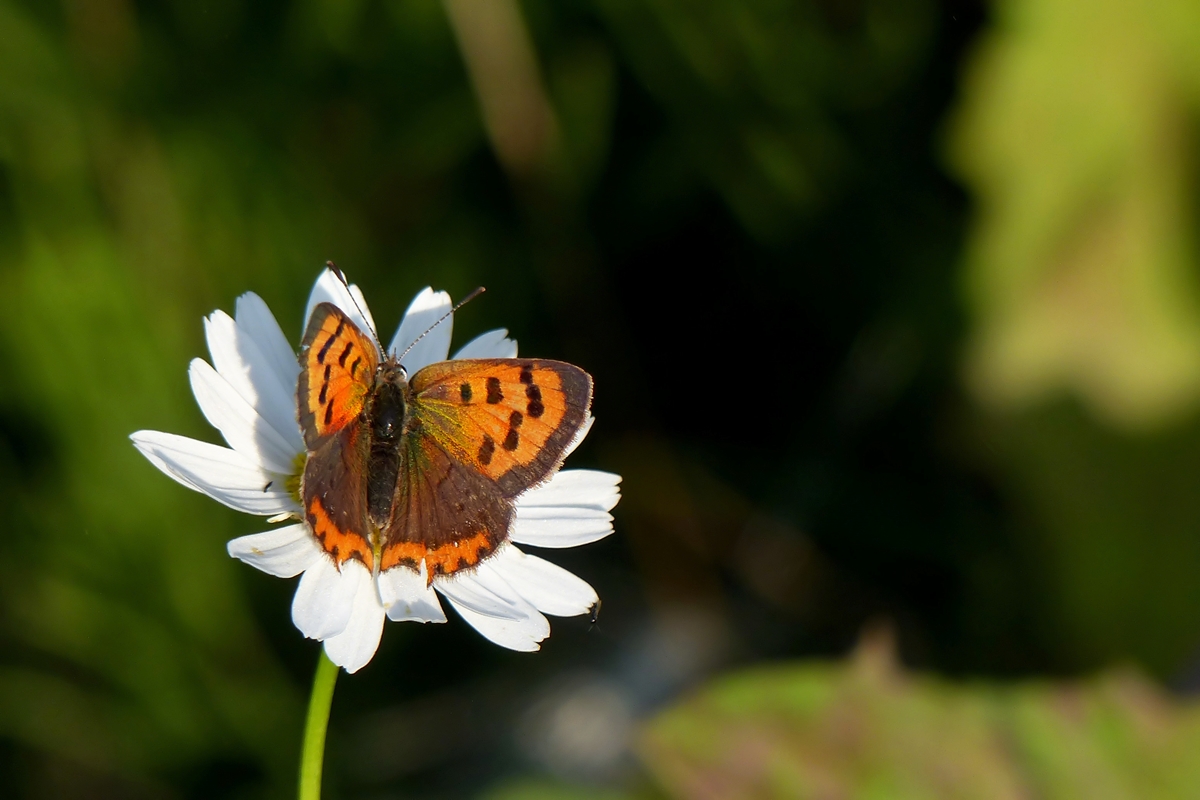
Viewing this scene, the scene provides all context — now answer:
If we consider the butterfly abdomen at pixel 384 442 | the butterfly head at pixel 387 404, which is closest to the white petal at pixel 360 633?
the butterfly abdomen at pixel 384 442

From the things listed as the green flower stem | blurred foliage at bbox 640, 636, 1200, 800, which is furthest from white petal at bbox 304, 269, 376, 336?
blurred foliage at bbox 640, 636, 1200, 800

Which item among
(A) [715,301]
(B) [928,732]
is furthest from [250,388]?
(A) [715,301]

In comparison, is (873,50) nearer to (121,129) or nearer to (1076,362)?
(1076,362)

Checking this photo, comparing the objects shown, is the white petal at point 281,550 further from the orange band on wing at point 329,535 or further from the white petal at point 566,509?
the white petal at point 566,509

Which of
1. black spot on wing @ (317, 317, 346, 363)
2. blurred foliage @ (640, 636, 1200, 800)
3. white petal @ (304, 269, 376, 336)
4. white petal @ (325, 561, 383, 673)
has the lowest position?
blurred foliage @ (640, 636, 1200, 800)

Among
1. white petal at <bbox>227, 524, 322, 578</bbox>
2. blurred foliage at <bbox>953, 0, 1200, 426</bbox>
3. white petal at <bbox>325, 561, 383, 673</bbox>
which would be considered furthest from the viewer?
blurred foliage at <bbox>953, 0, 1200, 426</bbox>

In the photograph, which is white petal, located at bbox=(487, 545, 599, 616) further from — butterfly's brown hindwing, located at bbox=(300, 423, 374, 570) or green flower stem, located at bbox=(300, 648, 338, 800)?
green flower stem, located at bbox=(300, 648, 338, 800)

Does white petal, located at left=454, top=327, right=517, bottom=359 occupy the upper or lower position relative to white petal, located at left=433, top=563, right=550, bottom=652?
upper

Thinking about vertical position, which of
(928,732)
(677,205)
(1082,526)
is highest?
(677,205)
